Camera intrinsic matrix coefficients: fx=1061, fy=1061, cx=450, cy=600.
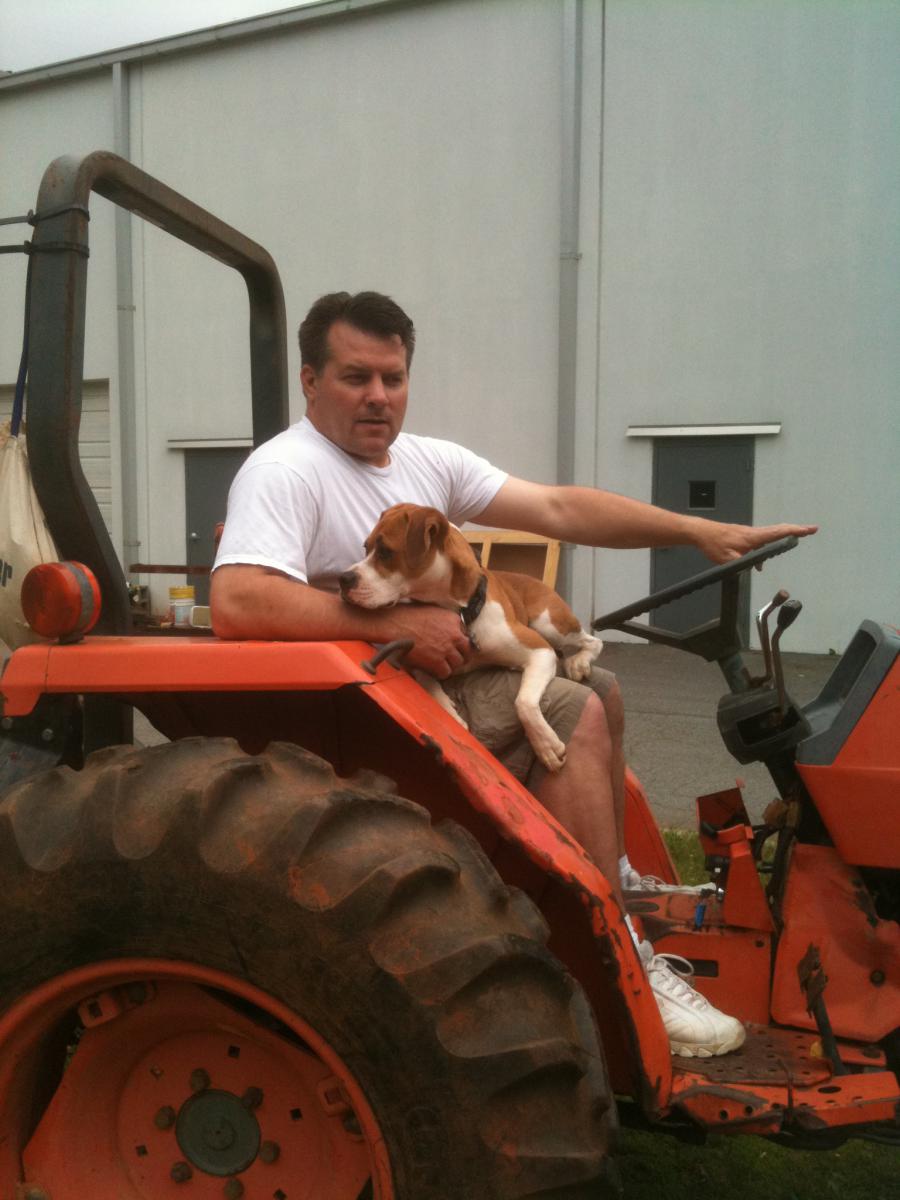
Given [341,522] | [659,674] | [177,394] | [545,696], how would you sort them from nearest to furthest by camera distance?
[545,696], [341,522], [659,674], [177,394]

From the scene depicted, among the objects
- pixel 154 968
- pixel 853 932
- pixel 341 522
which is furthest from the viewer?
pixel 341 522

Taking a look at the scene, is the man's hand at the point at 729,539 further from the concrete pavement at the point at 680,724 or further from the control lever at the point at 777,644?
the concrete pavement at the point at 680,724

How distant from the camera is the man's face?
2.34m

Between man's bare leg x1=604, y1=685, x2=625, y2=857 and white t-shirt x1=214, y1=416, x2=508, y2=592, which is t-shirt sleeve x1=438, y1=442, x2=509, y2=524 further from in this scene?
man's bare leg x1=604, y1=685, x2=625, y2=857

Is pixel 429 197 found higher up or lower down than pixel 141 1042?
higher up

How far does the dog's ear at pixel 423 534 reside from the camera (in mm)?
2188

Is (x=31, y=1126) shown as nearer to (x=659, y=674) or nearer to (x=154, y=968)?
(x=154, y=968)

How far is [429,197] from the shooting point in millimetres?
10258

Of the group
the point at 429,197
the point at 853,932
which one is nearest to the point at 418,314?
the point at 429,197

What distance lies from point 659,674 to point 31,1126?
23.1 ft

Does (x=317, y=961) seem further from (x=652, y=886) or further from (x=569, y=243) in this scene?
(x=569, y=243)

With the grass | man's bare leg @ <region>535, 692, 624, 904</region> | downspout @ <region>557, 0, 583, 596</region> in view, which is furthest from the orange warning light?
downspout @ <region>557, 0, 583, 596</region>

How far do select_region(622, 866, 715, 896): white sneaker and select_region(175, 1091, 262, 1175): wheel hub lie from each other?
1.02 m

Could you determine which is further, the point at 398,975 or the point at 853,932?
the point at 853,932
